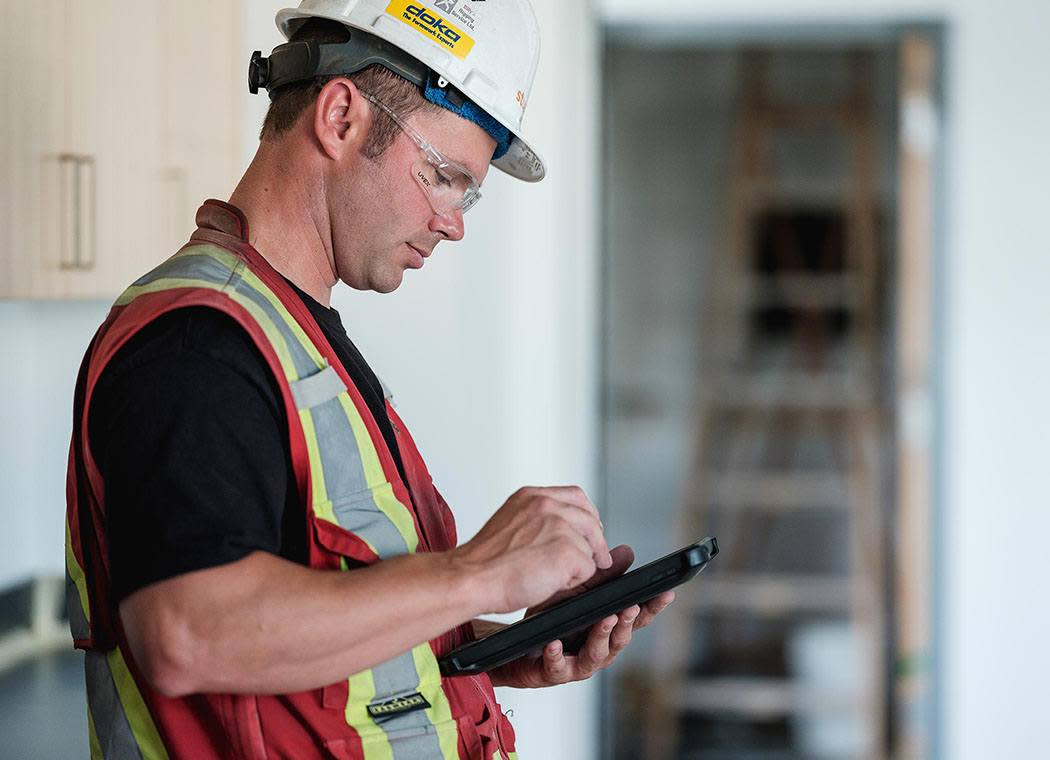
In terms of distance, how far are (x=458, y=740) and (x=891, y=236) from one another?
10.1 feet

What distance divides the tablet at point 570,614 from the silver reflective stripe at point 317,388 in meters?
0.27

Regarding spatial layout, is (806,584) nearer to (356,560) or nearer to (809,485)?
(809,485)

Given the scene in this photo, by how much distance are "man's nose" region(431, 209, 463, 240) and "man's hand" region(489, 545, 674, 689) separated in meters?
0.36

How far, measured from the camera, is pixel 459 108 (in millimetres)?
1125

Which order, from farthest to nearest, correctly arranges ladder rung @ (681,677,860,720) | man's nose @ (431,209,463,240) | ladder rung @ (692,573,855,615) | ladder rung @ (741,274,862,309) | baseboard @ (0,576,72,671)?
ladder rung @ (741,274,862,309)
ladder rung @ (692,573,855,615)
ladder rung @ (681,677,860,720)
baseboard @ (0,576,72,671)
man's nose @ (431,209,463,240)

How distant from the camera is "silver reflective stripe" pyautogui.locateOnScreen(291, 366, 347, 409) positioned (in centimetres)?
94

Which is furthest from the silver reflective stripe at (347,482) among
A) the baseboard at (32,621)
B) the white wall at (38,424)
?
the white wall at (38,424)

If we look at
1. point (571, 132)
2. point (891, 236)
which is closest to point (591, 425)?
point (571, 132)

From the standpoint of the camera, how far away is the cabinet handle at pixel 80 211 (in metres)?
1.75

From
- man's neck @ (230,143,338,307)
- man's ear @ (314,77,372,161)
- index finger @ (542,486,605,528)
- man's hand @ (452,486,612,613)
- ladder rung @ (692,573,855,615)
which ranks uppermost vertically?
man's ear @ (314,77,372,161)

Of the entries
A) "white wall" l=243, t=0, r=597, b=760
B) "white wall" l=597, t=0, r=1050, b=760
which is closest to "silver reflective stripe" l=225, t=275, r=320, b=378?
"white wall" l=243, t=0, r=597, b=760

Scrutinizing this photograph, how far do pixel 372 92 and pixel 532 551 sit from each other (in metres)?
0.45

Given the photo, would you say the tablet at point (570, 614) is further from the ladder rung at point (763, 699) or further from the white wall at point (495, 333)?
the ladder rung at point (763, 699)

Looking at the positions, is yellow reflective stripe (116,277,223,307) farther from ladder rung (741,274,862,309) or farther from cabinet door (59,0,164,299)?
ladder rung (741,274,862,309)
